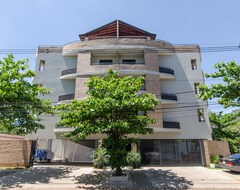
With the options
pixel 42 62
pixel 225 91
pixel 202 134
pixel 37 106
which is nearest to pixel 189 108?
pixel 202 134

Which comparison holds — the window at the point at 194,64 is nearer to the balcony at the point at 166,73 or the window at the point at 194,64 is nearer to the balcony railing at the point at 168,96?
the balcony at the point at 166,73

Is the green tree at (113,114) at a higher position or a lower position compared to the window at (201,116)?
lower

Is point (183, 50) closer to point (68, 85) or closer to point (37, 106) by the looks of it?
point (68, 85)

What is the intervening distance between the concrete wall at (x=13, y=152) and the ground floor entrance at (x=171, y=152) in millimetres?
10735

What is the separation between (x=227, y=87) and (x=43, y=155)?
1820 cm

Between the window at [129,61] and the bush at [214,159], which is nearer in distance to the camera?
the bush at [214,159]

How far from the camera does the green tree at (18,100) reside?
1328 centimetres

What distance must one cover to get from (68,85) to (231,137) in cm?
2039

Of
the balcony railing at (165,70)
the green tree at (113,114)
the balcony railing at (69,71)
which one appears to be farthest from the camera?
the balcony railing at (69,71)

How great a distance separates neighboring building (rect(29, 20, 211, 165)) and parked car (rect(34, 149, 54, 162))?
61 cm

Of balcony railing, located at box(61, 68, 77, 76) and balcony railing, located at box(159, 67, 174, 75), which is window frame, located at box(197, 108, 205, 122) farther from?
balcony railing, located at box(61, 68, 77, 76)

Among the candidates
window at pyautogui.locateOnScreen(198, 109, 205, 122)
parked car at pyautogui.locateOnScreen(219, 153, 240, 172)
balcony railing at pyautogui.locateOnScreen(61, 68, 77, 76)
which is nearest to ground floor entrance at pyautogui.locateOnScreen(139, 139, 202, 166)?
window at pyautogui.locateOnScreen(198, 109, 205, 122)

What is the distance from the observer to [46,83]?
21.3 metres

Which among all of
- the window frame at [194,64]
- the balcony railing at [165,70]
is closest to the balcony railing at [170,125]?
the balcony railing at [165,70]
